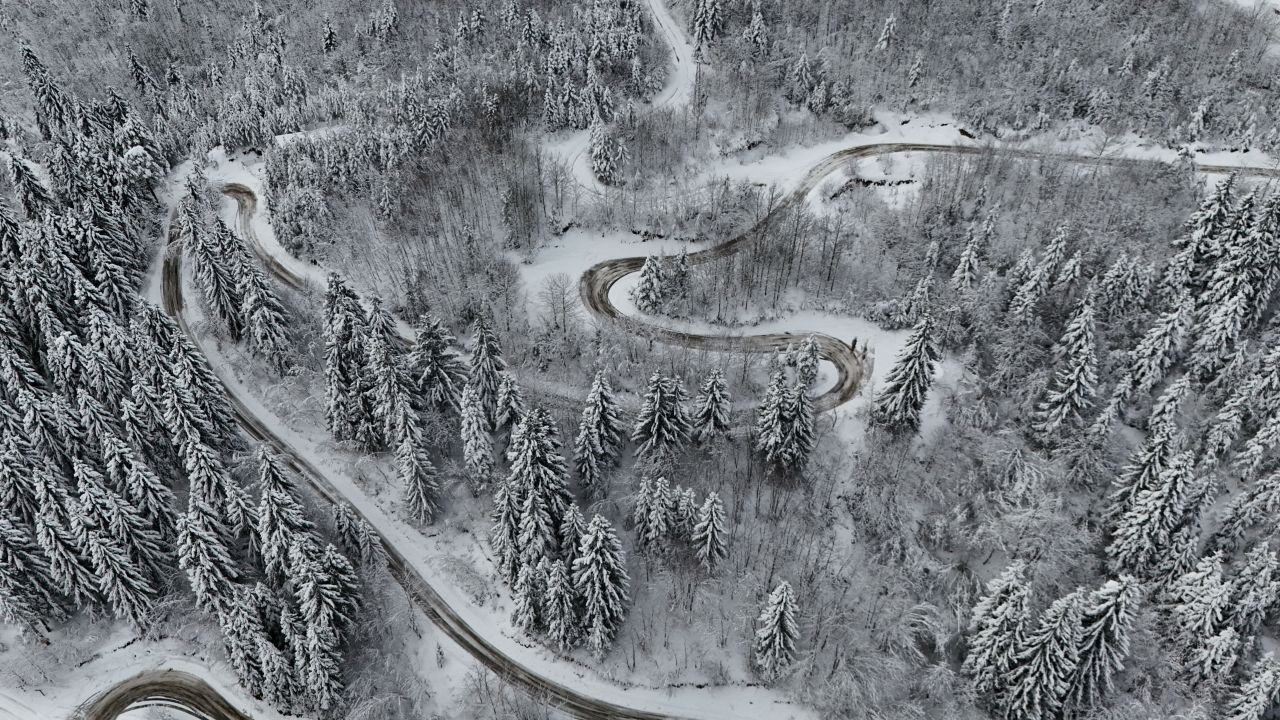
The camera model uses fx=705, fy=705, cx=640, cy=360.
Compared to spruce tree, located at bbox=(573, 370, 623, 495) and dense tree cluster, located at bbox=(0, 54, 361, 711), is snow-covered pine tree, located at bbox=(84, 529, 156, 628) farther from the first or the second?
spruce tree, located at bbox=(573, 370, 623, 495)

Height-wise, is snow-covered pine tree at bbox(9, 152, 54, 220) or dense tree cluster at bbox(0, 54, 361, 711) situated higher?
snow-covered pine tree at bbox(9, 152, 54, 220)

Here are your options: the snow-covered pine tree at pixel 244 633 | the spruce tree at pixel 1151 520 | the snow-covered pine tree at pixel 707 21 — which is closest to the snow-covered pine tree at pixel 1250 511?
the spruce tree at pixel 1151 520

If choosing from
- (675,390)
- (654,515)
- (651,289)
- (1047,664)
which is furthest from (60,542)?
(1047,664)

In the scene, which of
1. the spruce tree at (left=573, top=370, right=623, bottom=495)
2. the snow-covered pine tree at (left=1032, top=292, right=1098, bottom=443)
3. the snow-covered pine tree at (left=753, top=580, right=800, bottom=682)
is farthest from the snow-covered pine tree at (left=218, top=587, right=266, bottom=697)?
the snow-covered pine tree at (left=1032, top=292, right=1098, bottom=443)

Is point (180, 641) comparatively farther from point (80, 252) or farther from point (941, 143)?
point (941, 143)

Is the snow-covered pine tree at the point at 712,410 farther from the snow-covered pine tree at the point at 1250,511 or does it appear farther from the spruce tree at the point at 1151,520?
Answer: the snow-covered pine tree at the point at 1250,511

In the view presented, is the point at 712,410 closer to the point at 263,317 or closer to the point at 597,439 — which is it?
the point at 597,439

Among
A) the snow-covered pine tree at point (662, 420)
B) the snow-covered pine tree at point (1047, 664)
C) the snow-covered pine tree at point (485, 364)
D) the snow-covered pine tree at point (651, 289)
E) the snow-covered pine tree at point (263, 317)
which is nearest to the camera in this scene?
the snow-covered pine tree at point (1047, 664)
